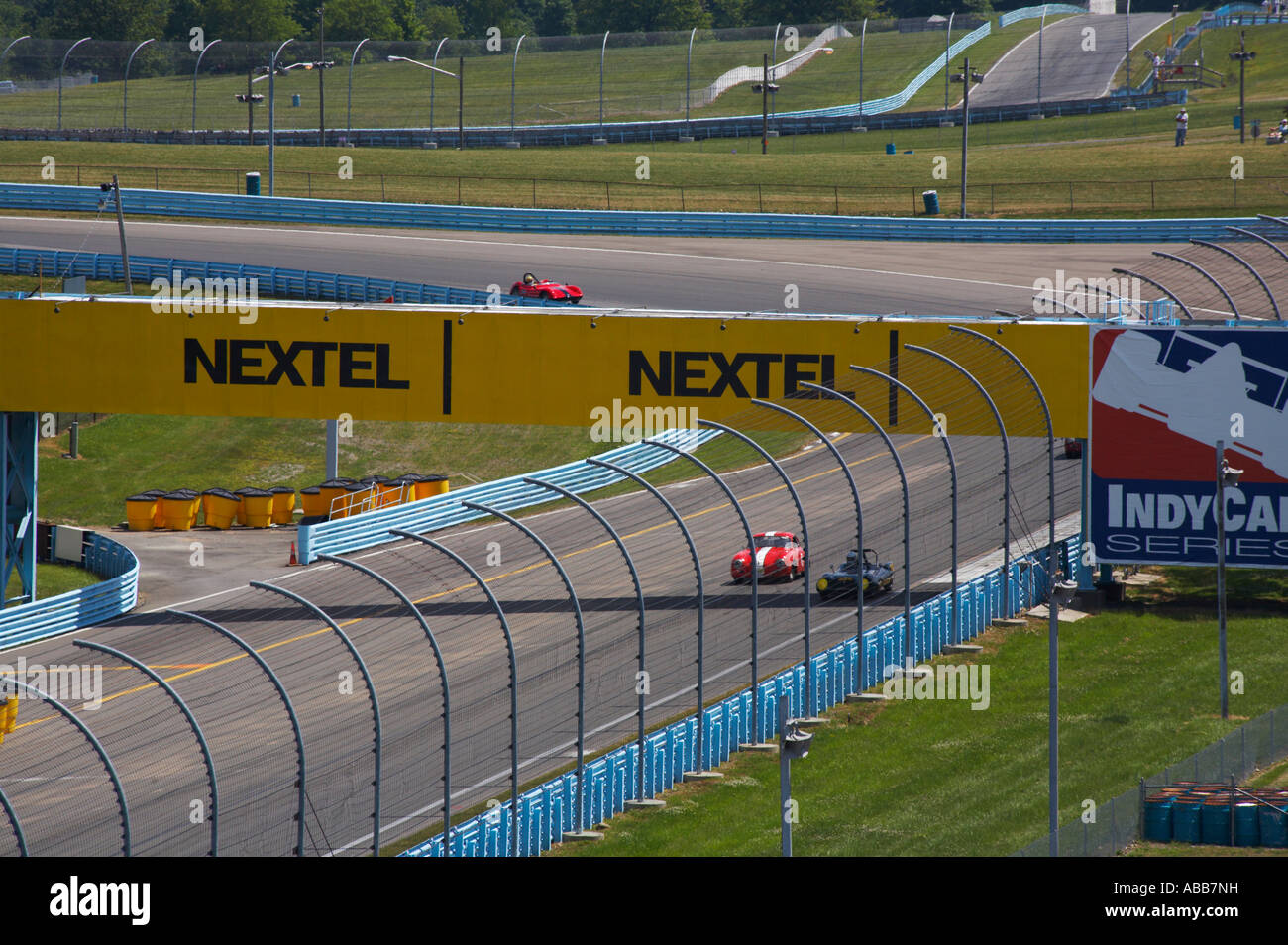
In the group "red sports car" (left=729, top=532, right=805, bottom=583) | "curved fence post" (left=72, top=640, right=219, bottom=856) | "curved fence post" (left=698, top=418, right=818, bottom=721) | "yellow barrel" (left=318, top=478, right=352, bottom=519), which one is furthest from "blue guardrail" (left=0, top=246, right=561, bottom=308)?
"curved fence post" (left=72, top=640, right=219, bottom=856)

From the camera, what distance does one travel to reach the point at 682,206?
209 ft

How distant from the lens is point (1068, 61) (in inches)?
3686

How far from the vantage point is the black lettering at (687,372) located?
27.9 metres

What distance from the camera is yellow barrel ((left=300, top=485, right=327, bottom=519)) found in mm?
37969

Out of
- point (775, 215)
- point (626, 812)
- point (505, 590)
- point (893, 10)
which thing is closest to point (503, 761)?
point (626, 812)

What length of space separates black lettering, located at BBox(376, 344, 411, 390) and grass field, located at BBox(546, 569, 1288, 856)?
11.6 meters

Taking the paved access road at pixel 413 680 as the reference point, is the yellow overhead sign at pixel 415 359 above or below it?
above

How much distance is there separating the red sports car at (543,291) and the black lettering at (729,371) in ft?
54.2

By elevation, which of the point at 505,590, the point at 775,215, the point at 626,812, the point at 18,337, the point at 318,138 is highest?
the point at 318,138

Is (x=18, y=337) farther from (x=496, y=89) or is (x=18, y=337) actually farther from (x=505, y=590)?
(x=496, y=89)

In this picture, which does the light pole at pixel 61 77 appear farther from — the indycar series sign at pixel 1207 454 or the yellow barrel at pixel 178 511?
the indycar series sign at pixel 1207 454

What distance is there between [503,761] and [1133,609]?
12484 millimetres

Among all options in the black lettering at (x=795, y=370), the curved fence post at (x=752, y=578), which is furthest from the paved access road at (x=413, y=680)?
the black lettering at (x=795, y=370)

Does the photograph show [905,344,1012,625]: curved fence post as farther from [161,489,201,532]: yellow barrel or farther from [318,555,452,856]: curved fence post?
[161,489,201,532]: yellow barrel
